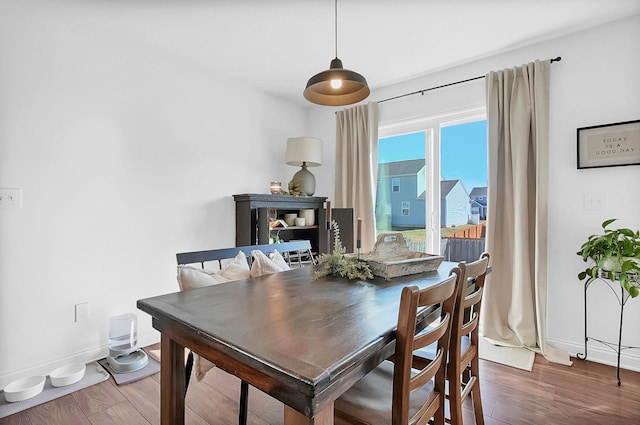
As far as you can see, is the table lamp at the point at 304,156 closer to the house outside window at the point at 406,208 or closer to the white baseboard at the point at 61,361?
the house outside window at the point at 406,208

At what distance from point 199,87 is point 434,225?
8.84 ft

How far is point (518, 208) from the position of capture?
2.62 m

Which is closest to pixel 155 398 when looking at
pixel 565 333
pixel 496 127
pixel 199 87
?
pixel 199 87

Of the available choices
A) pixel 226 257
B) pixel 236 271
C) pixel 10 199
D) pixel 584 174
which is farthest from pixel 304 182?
pixel 584 174

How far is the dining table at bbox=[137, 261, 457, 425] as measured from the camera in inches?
30.3

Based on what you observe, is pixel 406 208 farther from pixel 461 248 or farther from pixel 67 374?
pixel 67 374

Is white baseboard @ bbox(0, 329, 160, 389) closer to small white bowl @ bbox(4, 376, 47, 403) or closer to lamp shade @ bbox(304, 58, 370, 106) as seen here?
small white bowl @ bbox(4, 376, 47, 403)

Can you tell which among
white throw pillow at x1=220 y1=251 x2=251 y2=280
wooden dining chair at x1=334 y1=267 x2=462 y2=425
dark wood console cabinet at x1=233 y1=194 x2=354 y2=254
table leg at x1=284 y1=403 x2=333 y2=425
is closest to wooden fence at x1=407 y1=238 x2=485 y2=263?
dark wood console cabinet at x1=233 y1=194 x2=354 y2=254

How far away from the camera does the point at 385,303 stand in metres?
1.24

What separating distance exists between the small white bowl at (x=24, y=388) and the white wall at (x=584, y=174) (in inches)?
145

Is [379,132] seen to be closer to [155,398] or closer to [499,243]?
[499,243]

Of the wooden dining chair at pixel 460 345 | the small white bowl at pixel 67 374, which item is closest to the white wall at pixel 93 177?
the small white bowl at pixel 67 374

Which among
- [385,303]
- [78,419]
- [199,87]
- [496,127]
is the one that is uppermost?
[199,87]

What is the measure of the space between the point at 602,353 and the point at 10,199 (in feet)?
14.1
